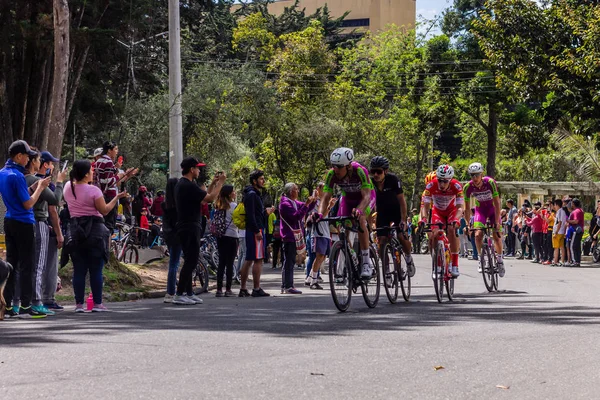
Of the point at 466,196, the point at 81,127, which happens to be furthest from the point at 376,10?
the point at 466,196

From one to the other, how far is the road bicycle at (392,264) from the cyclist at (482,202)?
2750 millimetres

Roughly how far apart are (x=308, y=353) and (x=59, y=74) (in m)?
13.4

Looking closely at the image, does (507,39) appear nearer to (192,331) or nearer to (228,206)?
(228,206)

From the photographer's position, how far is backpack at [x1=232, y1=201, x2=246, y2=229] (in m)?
15.9

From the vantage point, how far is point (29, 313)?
12086mm

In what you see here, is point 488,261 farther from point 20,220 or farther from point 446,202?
point 20,220

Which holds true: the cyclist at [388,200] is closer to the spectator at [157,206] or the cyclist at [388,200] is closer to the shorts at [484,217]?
the shorts at [484,217]

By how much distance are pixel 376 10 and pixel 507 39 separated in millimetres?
82228

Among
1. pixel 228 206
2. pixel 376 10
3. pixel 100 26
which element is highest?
pixel 376 10

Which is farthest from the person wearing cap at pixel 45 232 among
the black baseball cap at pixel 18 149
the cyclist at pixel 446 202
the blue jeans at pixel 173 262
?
the cyclist at pixel 446 202

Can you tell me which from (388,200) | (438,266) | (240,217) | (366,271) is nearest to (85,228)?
(366,271)

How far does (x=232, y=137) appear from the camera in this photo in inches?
1683

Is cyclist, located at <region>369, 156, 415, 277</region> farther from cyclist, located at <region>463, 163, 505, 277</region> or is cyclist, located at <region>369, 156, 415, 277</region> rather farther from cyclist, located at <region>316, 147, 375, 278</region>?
cyclist, located at <region>463, 163, 505, 277</region>

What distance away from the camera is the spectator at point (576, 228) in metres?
29.7
